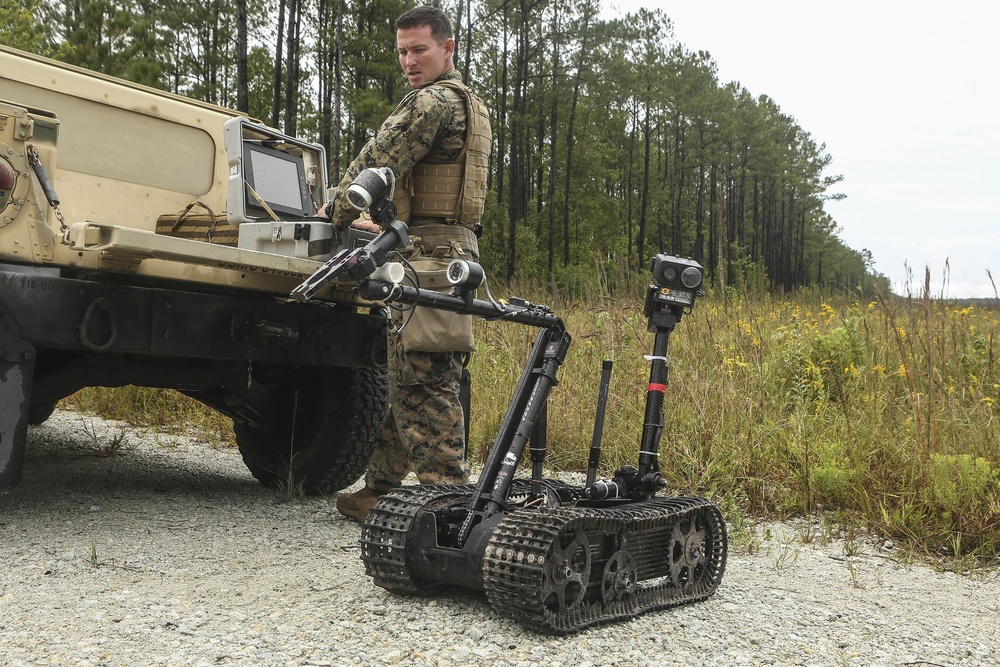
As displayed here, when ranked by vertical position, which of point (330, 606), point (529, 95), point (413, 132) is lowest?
point (330, 606)

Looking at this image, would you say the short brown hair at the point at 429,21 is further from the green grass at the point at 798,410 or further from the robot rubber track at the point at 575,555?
the green grass at the point at 798,410

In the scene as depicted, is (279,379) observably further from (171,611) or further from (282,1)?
(282,1)

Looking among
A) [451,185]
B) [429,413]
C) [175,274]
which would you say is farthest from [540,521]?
[175,274]

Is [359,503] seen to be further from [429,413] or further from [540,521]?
[540,521]

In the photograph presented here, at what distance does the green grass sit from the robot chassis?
1.25m

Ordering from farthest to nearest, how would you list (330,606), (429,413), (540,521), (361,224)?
1. (429,413)
2. (361,224)
3. (330,606)
4. (540,521)

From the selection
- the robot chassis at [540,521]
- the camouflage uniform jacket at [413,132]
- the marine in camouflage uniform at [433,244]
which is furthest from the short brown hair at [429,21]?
the robot chassis at [540,521]

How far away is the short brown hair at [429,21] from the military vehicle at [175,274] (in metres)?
→ 0.91

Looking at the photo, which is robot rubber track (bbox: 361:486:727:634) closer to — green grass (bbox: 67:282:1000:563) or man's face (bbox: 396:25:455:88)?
green grass (bbox: 67:282:1000:563)

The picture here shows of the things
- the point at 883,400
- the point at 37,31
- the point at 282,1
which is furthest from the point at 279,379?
the point at 282,1

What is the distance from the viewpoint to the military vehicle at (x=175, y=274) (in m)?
3.38

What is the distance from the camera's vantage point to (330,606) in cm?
286

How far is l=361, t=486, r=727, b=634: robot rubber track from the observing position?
2.57 metres

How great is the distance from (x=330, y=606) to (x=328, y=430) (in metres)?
1.79
